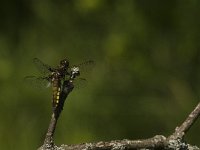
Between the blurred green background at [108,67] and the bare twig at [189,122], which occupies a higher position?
the blurred green background at [108,67]

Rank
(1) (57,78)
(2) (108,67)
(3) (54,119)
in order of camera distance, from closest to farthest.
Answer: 1. (3) (54,119)
2. (1) (57,78)
3. (2) (108,67)

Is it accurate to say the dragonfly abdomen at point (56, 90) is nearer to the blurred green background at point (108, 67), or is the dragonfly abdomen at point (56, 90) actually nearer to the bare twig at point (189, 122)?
the bare twig at point (189, 122)

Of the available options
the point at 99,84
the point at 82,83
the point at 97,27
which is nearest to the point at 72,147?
the point at 82,83

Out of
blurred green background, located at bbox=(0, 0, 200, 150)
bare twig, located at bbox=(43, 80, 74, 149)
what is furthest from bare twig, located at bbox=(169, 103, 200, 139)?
blurred green background, located at bbox=(0, 0, 200, 150)

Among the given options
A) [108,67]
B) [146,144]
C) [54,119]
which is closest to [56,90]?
[54,119]

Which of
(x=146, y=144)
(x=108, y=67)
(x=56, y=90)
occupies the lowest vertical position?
(x=146, y=144)

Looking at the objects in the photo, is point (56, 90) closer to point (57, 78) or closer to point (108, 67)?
point (57, 78)

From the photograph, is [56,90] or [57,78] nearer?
[56,90]

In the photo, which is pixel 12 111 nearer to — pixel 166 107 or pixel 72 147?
pixel 166 107

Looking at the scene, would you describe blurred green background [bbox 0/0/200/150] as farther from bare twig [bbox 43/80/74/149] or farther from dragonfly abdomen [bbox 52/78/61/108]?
bare twig [bbox 43/80/74/149]

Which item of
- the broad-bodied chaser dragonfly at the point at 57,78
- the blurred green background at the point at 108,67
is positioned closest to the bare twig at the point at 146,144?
the broad-bodied chaser dragonfly at the point at 57,78
